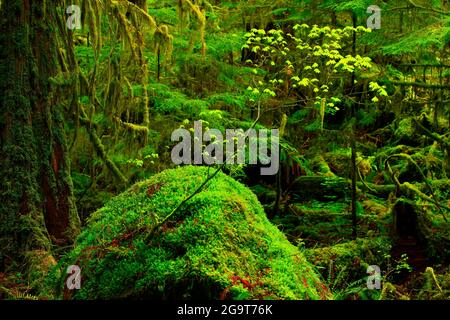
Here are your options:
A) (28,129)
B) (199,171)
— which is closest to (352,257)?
(199,171)

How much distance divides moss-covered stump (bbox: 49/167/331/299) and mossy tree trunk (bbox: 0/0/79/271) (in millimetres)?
2185

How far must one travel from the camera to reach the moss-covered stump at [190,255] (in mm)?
3154

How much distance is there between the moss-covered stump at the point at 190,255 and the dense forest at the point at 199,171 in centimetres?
1

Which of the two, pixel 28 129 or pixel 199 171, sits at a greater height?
pixel 28 129

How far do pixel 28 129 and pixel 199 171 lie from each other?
2.81 metres

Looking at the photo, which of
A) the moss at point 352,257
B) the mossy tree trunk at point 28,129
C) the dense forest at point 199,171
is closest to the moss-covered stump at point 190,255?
the dense forest at point 199,171

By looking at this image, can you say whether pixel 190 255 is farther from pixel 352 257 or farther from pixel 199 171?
pixel 352 257

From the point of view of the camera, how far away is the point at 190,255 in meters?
3.25

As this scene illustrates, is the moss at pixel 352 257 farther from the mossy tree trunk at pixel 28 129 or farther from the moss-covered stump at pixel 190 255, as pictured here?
the mossy tree trunk at pixel 28 129

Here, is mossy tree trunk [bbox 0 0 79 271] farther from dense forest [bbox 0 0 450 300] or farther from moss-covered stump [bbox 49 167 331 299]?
moss-covered stump [bbox 49 167 331 299]

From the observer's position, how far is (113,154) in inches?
369

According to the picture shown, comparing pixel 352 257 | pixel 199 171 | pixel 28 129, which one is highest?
pixel 28 129

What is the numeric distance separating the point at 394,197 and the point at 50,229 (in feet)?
21.1
